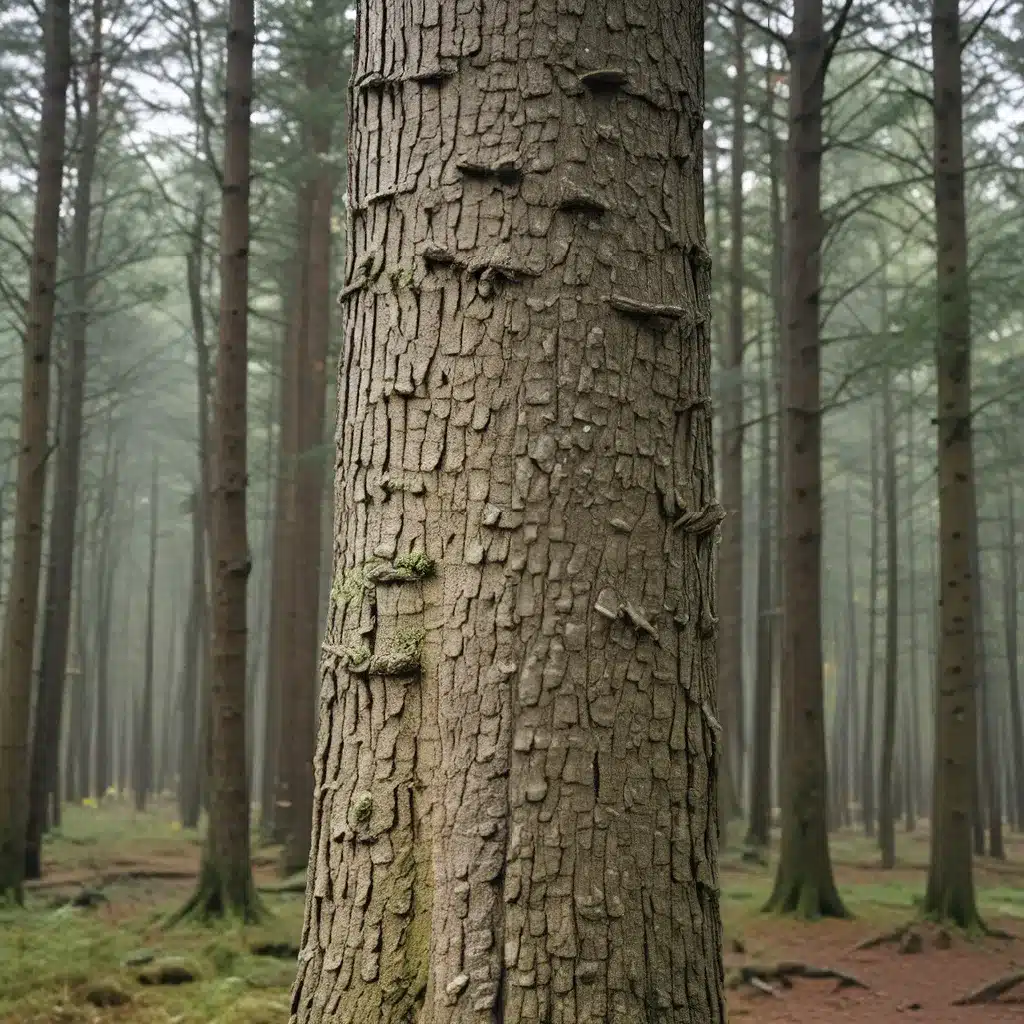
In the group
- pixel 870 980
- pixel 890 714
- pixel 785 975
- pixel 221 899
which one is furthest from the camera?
pixel 890 714

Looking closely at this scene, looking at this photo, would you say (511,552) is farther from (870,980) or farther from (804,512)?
(804,512)

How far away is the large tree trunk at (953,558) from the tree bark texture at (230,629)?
19.7 feet

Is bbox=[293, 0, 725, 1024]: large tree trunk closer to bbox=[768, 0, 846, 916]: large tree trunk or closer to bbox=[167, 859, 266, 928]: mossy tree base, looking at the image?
bbox=[167, 859, 266, 928]: mossy tree base

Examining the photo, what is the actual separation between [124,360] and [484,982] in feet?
86.6

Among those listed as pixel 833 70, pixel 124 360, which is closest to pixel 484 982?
pixel 833 70

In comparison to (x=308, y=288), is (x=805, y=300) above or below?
below

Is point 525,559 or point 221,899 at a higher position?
point 525,559

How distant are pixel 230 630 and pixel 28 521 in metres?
2.44

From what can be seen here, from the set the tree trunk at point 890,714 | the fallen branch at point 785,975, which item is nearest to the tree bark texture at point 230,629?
the fallen branch at point 785,975

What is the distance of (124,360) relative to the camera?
2603cm

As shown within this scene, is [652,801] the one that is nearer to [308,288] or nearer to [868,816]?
[308,288]

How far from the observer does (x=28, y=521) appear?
33.0 feet

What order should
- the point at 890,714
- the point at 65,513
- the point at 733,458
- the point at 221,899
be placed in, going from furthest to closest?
1. the point at 890,714
2. the point at 733,458
3. the point at 65,513
4. the point at 221,899

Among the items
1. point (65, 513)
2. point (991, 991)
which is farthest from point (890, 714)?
point (65, 513)
